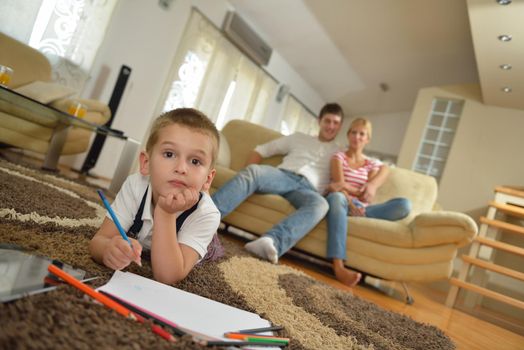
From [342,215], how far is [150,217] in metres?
1.41

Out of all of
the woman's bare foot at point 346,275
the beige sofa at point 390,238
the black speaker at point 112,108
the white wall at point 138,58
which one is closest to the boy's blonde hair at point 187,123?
the woman's bare foot at point 346,275

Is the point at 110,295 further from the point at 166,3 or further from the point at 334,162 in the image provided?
the point at 166,3

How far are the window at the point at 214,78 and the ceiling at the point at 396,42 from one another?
0.51 metres

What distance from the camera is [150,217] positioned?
2.82ft

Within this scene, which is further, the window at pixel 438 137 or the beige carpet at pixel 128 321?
the window at pixel 438 137

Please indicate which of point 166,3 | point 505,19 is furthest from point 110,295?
point 166,3

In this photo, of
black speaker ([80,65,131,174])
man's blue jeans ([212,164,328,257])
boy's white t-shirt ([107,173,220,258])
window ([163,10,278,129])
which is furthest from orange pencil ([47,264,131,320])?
window ([163,10,278,129])

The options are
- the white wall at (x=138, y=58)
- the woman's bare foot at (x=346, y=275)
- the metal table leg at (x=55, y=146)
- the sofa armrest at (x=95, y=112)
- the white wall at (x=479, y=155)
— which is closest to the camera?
the woman's bare foot at (x=346, y=275)

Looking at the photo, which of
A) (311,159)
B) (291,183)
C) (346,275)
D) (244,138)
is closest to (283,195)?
(291,183)

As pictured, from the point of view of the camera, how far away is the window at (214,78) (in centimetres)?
402

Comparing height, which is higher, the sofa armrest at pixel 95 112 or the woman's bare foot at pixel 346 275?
the sofa armrest at pixel 95 112

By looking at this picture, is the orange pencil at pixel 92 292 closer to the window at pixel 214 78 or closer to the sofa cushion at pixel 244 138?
the sofa cushion at pixel 244 138

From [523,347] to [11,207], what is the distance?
2158 mm

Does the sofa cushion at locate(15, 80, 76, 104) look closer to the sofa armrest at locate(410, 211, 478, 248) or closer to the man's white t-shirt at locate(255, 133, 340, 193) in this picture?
the man's white t-shirt at locate(255, 133, 340, 193)
